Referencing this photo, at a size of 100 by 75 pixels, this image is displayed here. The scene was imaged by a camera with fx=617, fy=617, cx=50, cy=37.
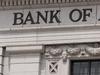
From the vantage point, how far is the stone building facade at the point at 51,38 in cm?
2281

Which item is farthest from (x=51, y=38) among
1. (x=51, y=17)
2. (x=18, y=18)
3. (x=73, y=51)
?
(x=18, y=18)

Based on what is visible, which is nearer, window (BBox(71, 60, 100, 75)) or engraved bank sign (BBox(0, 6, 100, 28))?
window (BBox(71, 60, 100, 75))

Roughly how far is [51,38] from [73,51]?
100 centimetres

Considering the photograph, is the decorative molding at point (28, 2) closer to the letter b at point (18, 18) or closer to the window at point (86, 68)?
the letter b at point (18, 18)

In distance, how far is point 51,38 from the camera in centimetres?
2312

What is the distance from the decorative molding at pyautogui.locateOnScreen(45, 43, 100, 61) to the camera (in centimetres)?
2264

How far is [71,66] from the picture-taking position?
2305 centimetres

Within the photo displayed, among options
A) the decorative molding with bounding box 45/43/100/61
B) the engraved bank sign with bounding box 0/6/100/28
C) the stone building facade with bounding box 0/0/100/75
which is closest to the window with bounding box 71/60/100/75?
the stone building facade with bounding box 0/0/100/75

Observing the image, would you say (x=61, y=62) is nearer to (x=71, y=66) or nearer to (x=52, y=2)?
(x=71, y=66)

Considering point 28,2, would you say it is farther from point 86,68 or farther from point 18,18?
point 86,68

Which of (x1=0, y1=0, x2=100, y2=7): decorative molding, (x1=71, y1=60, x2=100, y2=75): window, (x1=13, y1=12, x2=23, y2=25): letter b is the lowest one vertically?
(x1=71, y1=60, x2=100, y2=75): window

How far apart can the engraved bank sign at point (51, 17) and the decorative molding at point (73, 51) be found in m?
0.82

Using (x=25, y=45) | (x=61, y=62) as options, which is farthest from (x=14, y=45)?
(x=61, y=62)

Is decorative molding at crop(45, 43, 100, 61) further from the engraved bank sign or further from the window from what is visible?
the engraved bank sign
